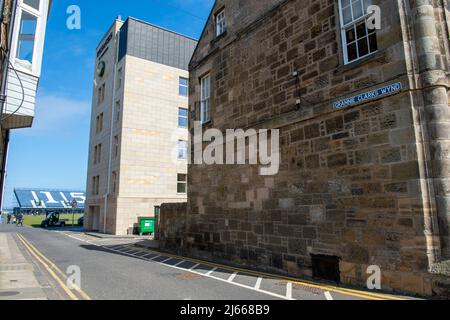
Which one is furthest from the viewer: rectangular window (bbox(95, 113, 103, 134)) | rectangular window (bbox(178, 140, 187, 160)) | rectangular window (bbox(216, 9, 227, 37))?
rectangular window (bbox(95, 113, 103, 134))

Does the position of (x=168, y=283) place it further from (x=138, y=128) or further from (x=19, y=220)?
(x=19, y=220)

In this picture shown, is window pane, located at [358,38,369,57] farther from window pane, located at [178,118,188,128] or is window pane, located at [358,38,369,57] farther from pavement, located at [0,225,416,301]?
window pane, located at [178,118,188,128]

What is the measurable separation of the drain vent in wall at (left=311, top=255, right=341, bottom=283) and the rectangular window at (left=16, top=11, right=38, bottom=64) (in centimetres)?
1144

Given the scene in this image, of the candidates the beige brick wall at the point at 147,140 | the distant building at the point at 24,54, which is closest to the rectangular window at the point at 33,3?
the distant building at the point at 24,54

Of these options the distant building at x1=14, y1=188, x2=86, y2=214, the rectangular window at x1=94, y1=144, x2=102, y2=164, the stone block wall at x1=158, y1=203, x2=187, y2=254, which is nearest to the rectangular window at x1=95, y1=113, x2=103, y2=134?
the rectangular window at x1=94, y1=144, x2=102, y2=164

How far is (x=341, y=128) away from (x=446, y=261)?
3.57 metres

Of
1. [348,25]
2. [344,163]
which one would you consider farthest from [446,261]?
[348,25]

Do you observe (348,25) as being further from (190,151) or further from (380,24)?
(190,151)

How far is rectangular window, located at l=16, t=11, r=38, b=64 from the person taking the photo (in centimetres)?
1071

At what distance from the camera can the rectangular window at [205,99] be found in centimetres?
1341

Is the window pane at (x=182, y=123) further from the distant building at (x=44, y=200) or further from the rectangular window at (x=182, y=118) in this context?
the distant building at (x=44, y=200)

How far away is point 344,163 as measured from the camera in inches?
301

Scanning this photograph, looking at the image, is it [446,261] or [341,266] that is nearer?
[446,261]

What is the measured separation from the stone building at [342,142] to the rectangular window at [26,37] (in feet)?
23.6
